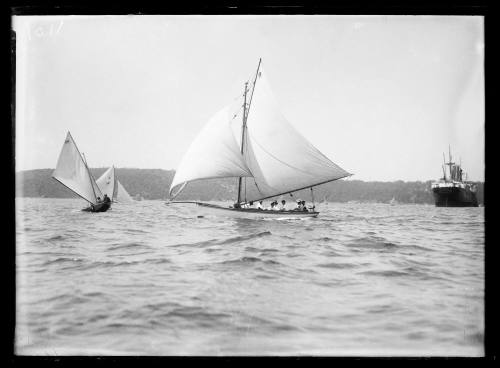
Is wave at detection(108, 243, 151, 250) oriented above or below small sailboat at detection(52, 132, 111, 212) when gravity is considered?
below

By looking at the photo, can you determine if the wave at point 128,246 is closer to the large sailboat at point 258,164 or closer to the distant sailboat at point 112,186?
the distant sailboat at point 112,186

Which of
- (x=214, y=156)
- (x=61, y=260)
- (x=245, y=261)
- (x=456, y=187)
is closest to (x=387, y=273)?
(x=456, y=187)

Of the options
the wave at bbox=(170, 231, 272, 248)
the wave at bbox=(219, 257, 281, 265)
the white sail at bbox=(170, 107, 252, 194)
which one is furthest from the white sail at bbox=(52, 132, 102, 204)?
the wave at bbox=(219, 257, 281, 265)

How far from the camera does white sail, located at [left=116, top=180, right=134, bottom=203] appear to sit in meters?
4.04

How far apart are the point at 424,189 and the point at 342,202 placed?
5.55ft

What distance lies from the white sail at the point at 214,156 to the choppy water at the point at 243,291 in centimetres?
100

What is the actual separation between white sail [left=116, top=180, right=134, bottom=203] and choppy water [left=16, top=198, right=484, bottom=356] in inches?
12.3

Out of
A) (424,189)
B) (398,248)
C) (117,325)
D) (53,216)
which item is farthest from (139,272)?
(424,189)

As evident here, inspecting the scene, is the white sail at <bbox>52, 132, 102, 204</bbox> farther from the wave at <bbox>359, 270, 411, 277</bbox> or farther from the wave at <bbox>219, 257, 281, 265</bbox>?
the wave at <bbox>359, 270, 411, 277</bbox>

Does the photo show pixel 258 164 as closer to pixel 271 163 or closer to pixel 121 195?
pixel 271 163

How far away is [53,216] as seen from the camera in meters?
3.46

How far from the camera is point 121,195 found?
4148 mm

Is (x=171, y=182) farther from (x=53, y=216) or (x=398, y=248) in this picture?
(x=398, y=248)
